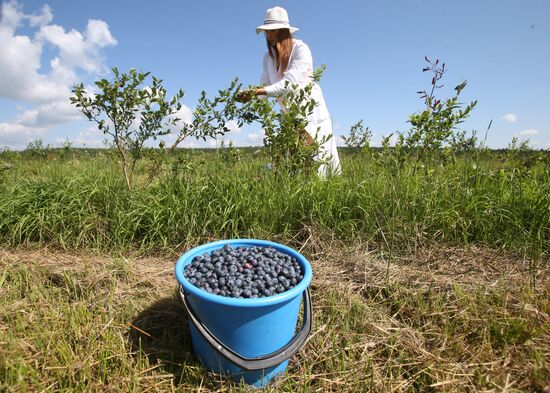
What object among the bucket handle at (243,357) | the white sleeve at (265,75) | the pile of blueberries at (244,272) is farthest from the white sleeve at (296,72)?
the bucket handle at (243,357)

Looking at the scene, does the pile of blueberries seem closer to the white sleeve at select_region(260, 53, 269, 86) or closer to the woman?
the woman

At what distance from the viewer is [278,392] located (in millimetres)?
1428

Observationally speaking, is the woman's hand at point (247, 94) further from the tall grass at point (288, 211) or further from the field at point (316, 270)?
the tall grass at point (288, 211)

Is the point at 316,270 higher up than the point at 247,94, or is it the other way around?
the point at 247,94

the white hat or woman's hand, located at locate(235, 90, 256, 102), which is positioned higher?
the white hat

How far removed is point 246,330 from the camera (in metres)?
1.35

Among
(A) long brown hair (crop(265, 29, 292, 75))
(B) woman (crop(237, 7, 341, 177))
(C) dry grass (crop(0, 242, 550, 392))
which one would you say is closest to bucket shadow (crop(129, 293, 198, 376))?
(C) dry grass (crop(0, 242, 550, 392))

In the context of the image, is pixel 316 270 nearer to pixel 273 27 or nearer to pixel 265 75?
Answer: pixel 273 27

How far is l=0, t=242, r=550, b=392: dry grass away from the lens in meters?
1.40

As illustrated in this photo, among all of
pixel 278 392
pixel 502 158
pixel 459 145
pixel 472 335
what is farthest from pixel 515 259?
pixel 502 158

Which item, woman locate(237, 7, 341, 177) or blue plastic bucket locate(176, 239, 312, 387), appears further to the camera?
woman locate(237, 7, 341, 177)

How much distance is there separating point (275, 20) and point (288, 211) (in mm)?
1896

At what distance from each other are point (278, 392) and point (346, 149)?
17.3 feet

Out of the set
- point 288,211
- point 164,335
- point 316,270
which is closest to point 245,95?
point 288,211
